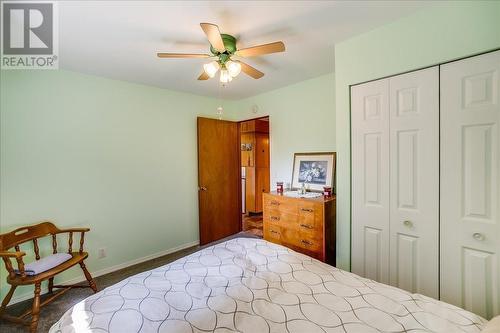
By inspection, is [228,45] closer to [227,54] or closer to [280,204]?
[227,54]

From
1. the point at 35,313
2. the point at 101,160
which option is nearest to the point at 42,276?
the point at 35,313

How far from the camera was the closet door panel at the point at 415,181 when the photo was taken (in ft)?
5.47

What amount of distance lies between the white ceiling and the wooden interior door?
1269 millimetres

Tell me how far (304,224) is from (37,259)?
106 inches

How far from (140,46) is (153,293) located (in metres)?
2.02

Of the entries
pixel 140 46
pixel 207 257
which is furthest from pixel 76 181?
pixel 207 257

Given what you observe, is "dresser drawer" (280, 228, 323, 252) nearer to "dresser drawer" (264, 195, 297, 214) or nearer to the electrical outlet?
"dresser drawer" (264, 195, 297, 214)

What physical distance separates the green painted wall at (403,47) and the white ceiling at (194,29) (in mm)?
108

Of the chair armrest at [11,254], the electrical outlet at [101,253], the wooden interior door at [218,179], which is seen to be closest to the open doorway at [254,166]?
the wooden interior door at [218,179]

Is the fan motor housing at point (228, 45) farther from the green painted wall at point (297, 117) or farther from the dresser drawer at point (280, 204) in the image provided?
the dresser drawer at point (280, 204)

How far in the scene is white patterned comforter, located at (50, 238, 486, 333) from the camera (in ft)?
3.33

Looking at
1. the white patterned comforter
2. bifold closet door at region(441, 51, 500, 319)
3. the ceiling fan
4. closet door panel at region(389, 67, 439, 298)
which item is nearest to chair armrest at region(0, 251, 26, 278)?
the white patterned comforter

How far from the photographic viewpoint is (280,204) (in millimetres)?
2689

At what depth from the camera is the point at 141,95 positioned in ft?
10.2
